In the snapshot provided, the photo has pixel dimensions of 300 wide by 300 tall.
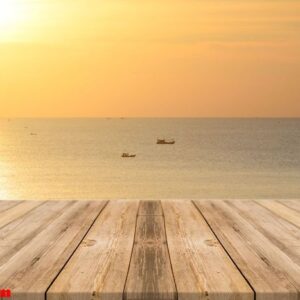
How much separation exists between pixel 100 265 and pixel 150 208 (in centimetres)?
164

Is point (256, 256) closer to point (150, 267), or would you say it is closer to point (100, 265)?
point (150, 267)

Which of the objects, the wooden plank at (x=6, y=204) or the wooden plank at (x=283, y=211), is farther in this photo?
the wooden plank at (x=6, y=204)

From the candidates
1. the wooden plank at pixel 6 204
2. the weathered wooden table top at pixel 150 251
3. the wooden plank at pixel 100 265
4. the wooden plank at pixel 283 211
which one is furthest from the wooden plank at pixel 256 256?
the wooden plank at pixel 6 204

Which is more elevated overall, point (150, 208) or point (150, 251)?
point (150, 251)

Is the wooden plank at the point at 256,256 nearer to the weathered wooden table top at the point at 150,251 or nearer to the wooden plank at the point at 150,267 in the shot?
the weathered wooden table top at the point at 150,251

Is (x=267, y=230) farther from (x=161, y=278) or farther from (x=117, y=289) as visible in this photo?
(x=117, y=289)

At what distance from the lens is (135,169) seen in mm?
45594

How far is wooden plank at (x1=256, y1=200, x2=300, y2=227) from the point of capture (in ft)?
12.1

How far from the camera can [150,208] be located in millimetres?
4070

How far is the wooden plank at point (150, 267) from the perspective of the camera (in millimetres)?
2070

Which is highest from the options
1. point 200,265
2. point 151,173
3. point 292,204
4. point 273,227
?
point 200,265

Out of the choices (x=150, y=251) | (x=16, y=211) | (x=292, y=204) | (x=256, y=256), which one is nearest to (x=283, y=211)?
(x=292, y=204)

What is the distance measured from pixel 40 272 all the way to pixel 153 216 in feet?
4.77

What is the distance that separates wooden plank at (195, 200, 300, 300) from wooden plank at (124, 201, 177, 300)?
31 centimetres
